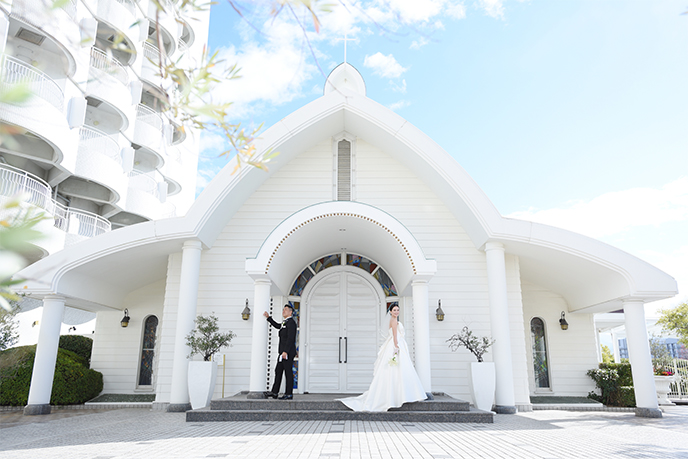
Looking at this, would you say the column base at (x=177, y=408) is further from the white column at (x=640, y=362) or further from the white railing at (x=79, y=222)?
the white railing at (x=79, y=222)

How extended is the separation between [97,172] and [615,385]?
21.6 metres

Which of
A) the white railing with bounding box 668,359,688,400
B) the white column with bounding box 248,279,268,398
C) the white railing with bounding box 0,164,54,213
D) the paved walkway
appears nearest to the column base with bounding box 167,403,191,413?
the paved walkway

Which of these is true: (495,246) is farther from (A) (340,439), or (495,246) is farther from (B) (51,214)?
(B) (51,214)

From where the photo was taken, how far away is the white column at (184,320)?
32.2 feet

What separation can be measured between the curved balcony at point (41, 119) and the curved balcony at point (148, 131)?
7.11m

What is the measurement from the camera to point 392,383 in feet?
27.5

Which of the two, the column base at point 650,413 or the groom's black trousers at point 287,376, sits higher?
the groom's black trousers at point 287,376

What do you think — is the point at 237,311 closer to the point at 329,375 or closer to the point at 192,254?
the point at 192,254

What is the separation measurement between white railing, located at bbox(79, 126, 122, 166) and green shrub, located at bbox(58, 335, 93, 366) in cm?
1019

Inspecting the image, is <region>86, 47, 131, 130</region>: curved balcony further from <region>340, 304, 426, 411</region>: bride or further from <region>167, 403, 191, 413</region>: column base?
<region>340, 304, 426, 411</region>: bride

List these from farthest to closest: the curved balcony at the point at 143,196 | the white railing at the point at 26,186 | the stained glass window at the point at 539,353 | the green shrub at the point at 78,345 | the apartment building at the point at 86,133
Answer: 1. the curved balcony at the point at 143,196
2. the apartment building at the point at 86,133
3. the white railing at the point at 26,186
4. the green shrub at the point at 78,345
5. the stained glass window at the point at 539,353

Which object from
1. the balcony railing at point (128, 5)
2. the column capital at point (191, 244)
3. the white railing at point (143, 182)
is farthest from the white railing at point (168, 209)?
the column capital at point (191, 244)

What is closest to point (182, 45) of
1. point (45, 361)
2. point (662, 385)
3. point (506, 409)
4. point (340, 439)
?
point (45, 361)

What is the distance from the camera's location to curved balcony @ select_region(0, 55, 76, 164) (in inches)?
652
